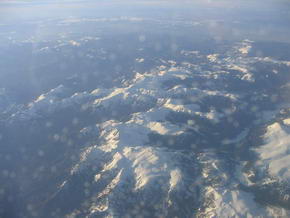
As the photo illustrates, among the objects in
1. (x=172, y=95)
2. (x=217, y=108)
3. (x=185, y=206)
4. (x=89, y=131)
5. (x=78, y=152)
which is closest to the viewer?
(x=185, y=206)

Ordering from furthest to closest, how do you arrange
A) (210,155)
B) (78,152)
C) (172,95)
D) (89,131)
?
(172,95) → (89,131) → (78,152) → (210,155)

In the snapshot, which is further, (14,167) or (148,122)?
(148,122)

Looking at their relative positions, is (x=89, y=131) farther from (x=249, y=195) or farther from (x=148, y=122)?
(x=249, y=195)

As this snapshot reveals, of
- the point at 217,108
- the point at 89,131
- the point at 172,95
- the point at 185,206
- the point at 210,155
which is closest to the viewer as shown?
the point at 185,206

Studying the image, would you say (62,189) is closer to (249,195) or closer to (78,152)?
(78,152)

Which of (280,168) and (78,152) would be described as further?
(78,152)

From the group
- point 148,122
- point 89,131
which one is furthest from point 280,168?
point 89,131

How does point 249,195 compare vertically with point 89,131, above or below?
above

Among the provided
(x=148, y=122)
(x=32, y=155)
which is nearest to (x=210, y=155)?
(x=148, y=122)

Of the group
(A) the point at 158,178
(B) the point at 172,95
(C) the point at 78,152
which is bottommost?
(B) the point at 172,95
